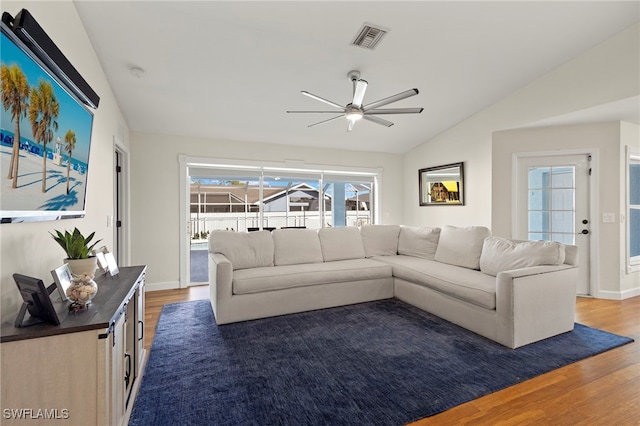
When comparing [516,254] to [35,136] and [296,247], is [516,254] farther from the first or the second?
[35,136]

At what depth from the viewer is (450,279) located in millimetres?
3012

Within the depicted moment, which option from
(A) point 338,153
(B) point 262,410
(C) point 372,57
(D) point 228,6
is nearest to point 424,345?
(B) point 262,410

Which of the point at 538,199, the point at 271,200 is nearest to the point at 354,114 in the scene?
the point at 271,200

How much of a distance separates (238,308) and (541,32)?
4121 mm

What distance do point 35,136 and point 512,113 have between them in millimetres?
4939

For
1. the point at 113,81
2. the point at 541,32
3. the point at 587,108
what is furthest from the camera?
the point at 587,108

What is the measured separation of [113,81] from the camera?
312 cm

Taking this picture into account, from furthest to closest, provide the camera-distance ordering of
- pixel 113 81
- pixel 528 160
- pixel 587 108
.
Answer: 1. pixel 528 160
2. pixel 587 108
3. pixel 113 81

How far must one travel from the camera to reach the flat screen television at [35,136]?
1271 mm

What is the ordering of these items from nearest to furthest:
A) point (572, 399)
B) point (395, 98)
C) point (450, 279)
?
point (572, 399), point (395, 98), point (450, 279)

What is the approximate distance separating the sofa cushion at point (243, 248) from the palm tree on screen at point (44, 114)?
6.76ft

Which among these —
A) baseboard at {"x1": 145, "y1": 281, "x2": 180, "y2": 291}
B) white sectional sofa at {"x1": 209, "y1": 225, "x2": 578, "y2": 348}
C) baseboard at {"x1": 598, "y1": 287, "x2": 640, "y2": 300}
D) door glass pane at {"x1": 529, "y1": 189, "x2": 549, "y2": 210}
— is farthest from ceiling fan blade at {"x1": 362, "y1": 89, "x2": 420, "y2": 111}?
baseboard at {"x1": 598, "y1": 287, "x2": 640, "y2": 300}

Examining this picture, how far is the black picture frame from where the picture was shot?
16.2ft

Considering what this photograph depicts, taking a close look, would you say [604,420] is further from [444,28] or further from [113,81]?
[113,81]
